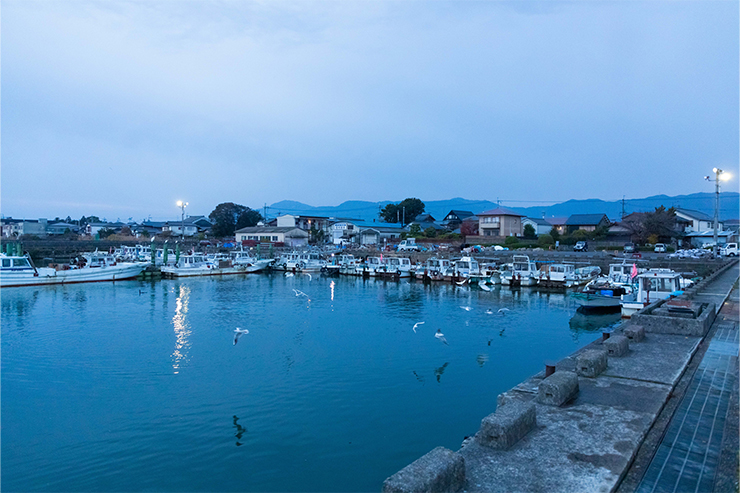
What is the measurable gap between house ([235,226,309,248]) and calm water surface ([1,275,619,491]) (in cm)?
3804

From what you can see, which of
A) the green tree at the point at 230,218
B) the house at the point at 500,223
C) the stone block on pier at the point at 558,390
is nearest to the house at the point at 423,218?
the house at the point at 500,223

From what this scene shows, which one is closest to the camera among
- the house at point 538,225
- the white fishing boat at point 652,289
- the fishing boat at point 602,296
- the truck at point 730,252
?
the white fishing boat at point 652,289

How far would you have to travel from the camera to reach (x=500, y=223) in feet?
177

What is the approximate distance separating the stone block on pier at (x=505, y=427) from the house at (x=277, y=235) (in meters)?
56.5

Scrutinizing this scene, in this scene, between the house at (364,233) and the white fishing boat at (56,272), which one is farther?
the house at (364,233)

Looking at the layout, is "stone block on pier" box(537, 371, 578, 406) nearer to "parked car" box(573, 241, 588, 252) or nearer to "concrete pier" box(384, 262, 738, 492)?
"concrete pier" box(384, 262, 738, 492)

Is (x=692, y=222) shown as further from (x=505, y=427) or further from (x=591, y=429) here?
(x=505, y=427)

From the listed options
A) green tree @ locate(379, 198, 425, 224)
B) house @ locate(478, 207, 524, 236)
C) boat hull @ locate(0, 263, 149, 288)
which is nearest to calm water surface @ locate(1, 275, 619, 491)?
boat hull @ locate(0, 263, 149, 288)

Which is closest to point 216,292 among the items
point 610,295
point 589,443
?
point 610,295

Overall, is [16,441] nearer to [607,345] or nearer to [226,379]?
[226,379]

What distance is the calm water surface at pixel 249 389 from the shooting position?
7.57 metres

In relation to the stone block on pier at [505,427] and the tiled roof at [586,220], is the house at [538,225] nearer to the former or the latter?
the tiled roof at [586,220]

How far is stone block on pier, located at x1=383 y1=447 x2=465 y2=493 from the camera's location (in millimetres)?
3562

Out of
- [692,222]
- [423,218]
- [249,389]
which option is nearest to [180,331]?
[249,389]
